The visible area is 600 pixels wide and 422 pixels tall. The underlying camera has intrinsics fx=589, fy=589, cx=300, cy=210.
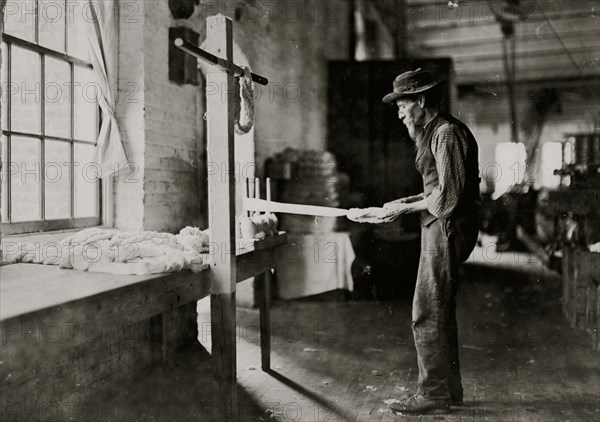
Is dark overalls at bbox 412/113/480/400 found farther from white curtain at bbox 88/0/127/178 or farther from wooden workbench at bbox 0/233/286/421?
white curtain at bbox 88/0/127/178

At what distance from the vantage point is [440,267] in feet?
11.8

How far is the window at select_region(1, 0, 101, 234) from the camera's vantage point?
3.59 metres

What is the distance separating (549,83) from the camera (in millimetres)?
16031

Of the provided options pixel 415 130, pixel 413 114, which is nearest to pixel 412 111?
pixel 413 114

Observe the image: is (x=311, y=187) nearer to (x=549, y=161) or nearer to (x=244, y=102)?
(x=244, y=102)

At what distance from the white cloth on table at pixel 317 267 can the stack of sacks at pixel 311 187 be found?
0.19 meters

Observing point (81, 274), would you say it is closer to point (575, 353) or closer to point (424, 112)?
point (424, 112)

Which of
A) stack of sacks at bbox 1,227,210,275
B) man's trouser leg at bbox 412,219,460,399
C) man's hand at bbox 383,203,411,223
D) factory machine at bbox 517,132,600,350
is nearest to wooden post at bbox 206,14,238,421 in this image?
stack of sacks at bbox 1,227,210,275

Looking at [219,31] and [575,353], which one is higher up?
[219,31]

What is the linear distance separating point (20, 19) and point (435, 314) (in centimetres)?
315

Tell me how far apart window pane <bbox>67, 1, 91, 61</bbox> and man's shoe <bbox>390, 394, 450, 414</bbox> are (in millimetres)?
3241

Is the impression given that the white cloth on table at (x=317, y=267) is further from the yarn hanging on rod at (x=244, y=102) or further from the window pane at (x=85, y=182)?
the yarn hanging on rod at (x=244, y=102)

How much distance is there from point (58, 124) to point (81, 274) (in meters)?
1.61

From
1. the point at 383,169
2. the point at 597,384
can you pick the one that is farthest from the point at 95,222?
the point at 383,169
